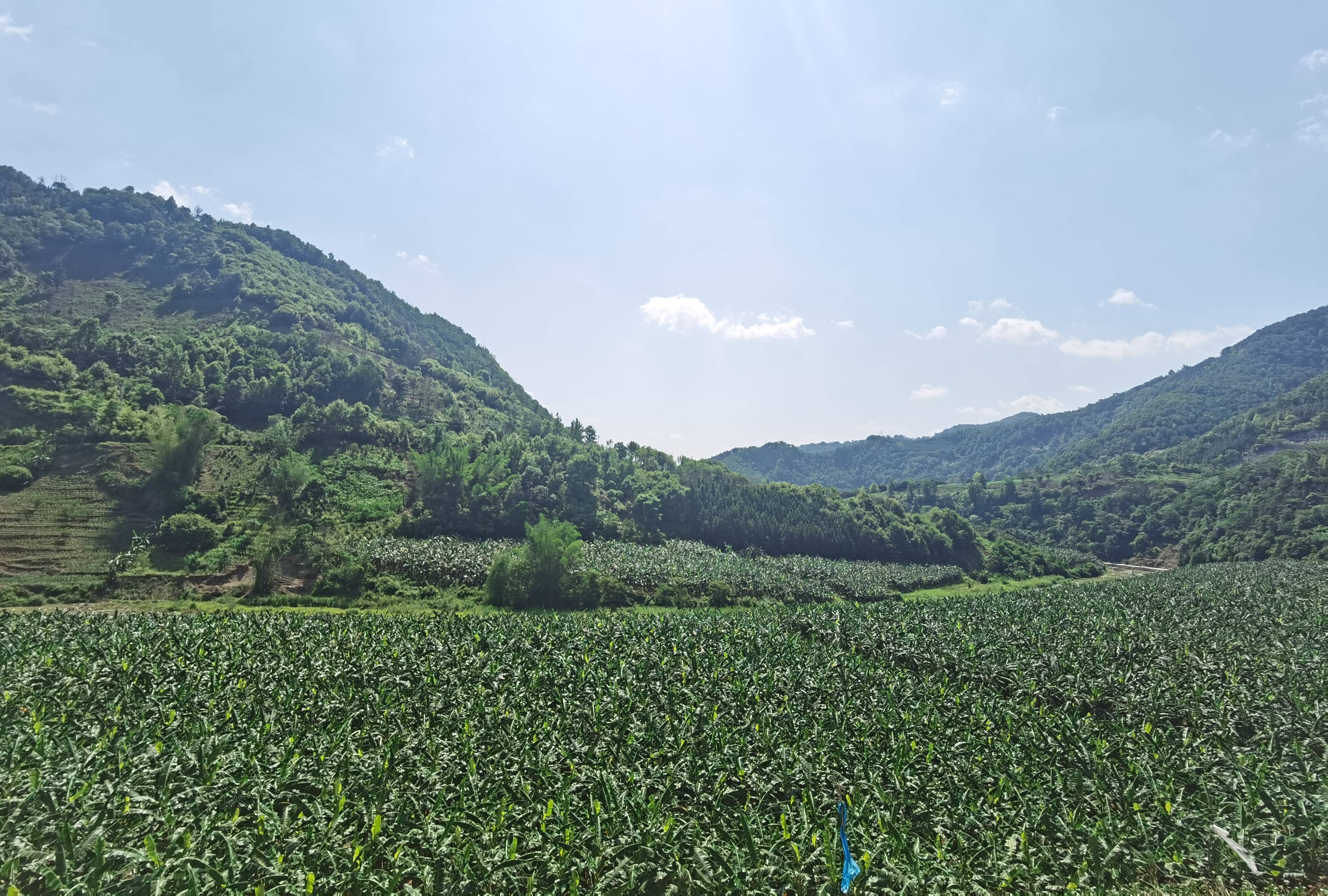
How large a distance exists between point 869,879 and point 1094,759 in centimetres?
1351

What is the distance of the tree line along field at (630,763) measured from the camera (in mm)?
12047

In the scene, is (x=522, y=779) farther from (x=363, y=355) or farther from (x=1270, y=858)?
(x=363, y=355)

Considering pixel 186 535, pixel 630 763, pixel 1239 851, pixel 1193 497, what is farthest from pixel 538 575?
pixel 1193 497

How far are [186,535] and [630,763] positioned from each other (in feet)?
222

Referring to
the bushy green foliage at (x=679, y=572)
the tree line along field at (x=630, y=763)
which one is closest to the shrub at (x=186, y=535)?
the bushy green foliage at (x=679, y=572)

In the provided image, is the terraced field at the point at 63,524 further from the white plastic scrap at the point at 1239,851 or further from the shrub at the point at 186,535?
the white plastic scrap at the point at 1239,851

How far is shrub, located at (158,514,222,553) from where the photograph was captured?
60.1 metres

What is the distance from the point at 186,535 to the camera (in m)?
60.7

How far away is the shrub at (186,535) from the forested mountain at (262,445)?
199 mm

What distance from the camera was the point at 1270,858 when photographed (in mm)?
13953

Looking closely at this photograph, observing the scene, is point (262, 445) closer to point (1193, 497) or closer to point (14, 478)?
point (14, 478)

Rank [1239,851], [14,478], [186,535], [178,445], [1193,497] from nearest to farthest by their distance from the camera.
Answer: [1239,851], [186,535], [14,478], [178,445], [1193,497]

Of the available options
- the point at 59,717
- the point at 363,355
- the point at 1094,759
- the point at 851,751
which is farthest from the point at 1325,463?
the point at 363,355

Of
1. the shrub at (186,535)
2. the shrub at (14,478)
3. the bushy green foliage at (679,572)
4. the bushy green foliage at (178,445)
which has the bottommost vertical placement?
the bushy green foliage at (679,572)
